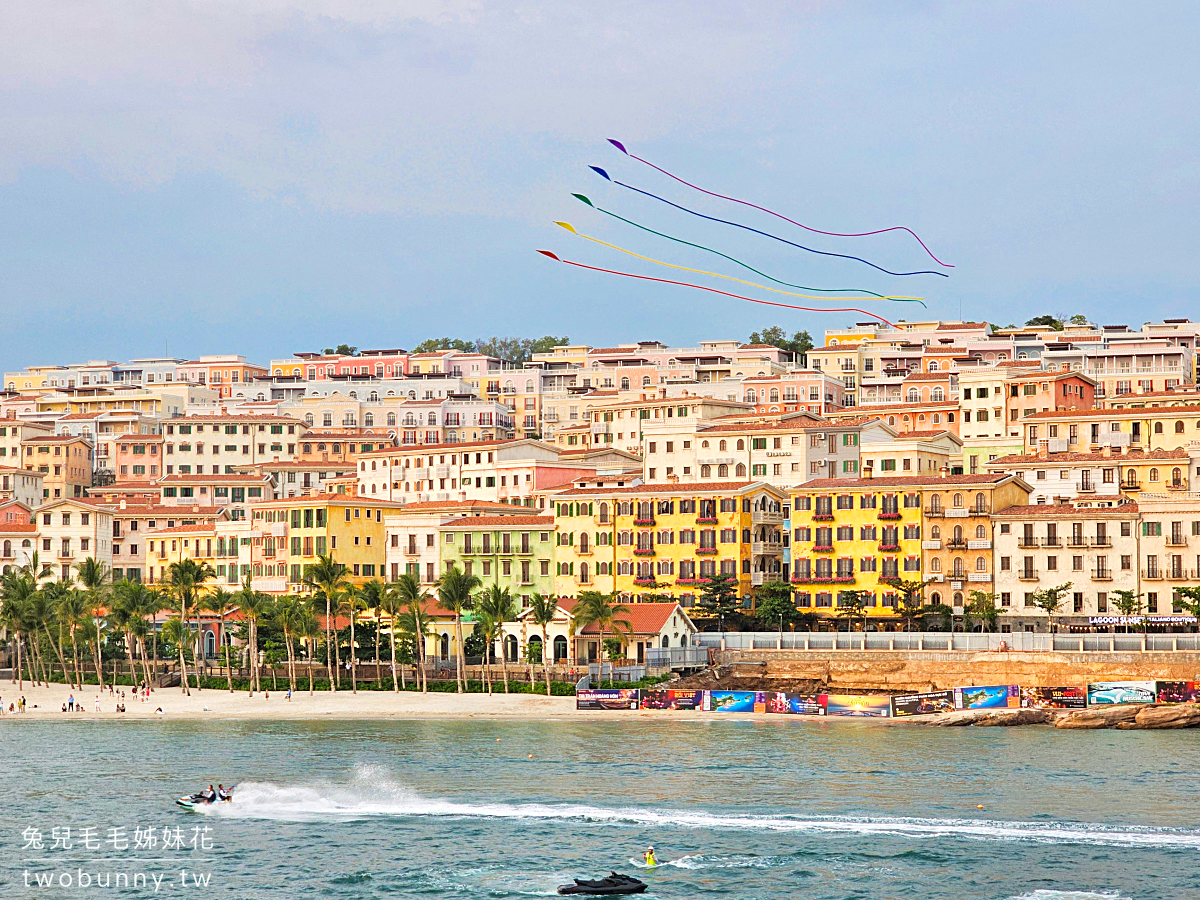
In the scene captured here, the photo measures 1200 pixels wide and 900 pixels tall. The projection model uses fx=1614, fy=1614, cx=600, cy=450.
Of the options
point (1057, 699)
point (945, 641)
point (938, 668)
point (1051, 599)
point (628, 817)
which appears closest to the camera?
point (628, 817)

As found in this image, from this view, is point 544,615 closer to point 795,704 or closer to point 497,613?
point 497,613

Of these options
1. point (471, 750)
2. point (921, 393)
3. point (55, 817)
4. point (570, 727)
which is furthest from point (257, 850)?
point (921, 393)

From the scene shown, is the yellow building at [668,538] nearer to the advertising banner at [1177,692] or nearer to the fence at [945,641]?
the fence at [945,641]

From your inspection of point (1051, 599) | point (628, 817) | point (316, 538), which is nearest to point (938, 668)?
point (1051, 599)

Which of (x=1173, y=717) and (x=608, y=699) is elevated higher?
(x=608, y=699)

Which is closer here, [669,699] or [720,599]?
[669,699]

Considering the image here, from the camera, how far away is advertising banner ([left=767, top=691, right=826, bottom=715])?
271 ft

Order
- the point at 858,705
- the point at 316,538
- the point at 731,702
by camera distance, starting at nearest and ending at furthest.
A: the point at 858,705 → the point at 731,702 → the point at 316,538

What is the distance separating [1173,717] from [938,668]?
42.2 feet

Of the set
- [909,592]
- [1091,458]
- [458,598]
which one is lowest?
[458,598]

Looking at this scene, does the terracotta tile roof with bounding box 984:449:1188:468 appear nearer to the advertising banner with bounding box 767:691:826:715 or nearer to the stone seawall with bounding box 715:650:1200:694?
the stone seawall with bounding box 715:650:1200:694

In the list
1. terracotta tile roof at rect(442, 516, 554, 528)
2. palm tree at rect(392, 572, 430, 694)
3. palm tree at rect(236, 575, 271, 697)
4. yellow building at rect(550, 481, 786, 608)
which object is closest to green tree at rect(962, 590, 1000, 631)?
yellow building at rect(550, 481, 786, 608)

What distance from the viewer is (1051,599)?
295ft

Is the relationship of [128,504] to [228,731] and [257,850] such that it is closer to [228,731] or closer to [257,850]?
[228,731]
